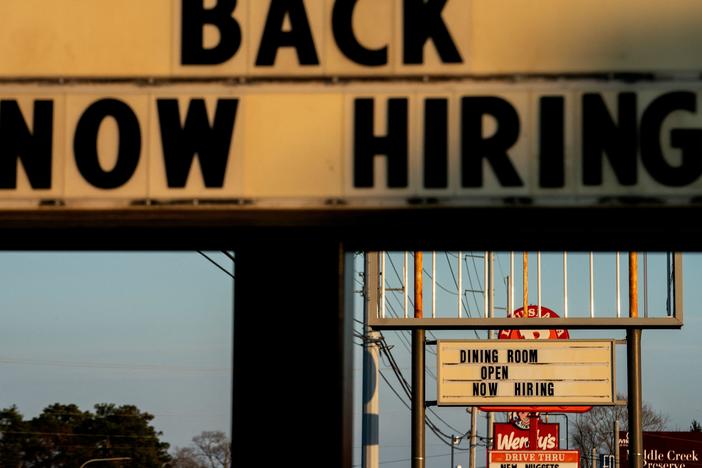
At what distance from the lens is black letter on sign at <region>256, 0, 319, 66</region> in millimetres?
6809

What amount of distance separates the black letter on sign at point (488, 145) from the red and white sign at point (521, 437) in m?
21.9

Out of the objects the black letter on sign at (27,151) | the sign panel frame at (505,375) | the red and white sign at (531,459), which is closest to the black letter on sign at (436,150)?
the black letter on sign at (27,151)

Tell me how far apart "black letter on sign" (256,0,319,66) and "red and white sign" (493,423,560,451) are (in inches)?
864

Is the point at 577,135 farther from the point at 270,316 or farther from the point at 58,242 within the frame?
the point at 58,242

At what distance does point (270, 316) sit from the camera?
22.4ft

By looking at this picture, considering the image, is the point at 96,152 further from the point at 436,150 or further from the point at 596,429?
the point at 596,429

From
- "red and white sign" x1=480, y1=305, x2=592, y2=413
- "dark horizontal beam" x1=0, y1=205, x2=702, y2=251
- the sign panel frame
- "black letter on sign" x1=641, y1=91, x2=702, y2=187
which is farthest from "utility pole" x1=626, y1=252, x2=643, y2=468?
"black letter on sign" x1=641, y1=91, x2=702, y2=187

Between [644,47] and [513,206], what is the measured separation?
3.01 feet

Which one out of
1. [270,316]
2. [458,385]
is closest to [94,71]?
[270,316]

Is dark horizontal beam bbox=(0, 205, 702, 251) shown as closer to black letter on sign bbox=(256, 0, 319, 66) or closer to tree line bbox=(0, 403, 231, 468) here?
black letter on sign bbox=(256, 0, 319, 66)

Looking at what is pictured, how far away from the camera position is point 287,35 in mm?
6832

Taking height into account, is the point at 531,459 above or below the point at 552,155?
below

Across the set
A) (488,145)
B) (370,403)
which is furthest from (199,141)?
(370,403)

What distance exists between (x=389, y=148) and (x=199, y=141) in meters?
0.86
